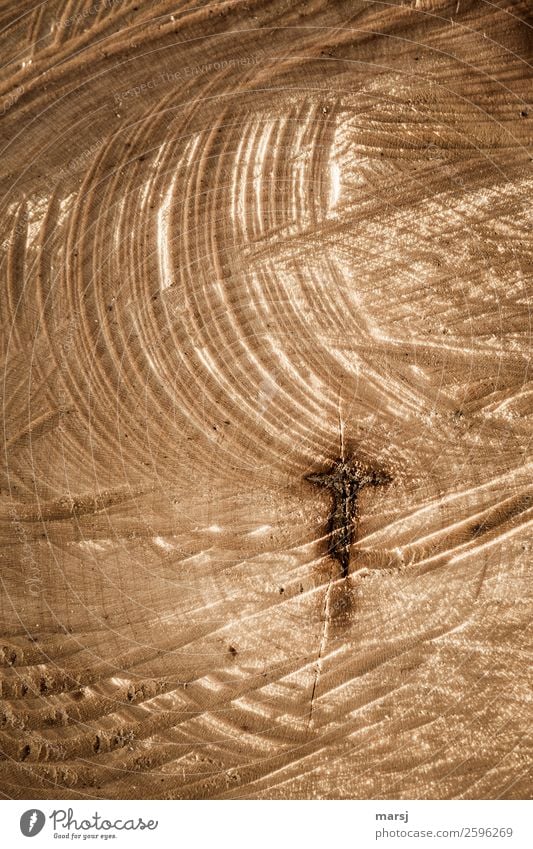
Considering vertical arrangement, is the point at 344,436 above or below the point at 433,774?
above

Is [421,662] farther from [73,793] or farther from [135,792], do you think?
[73,793]

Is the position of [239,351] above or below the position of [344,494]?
above

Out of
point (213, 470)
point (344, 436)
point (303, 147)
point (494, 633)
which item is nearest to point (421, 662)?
point (494, 633)
